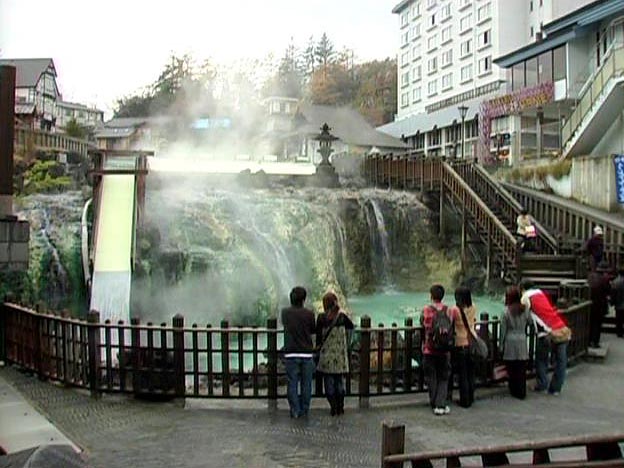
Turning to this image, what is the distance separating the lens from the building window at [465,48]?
53000mm

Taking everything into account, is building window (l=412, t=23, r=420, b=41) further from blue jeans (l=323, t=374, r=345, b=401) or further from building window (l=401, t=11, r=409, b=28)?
blue jeans (l=323, t=374, r=345, b=401)

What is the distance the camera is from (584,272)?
1889 centimetres

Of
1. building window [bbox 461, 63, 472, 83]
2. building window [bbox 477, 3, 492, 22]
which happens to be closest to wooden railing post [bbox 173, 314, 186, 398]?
building window [bbox 477, 3, 492, 22]

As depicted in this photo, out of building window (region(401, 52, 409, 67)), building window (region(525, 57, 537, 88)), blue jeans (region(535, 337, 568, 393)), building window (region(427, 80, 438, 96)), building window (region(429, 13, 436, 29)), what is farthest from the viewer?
building window (region(401, 52, 409, 67))

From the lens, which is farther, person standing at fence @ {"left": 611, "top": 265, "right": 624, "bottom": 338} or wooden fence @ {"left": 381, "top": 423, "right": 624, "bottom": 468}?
person standing at fence @ {"left": 611, "top": 265, "right": 624, "bottom": 338}

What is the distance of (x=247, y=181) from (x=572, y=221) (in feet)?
40.5

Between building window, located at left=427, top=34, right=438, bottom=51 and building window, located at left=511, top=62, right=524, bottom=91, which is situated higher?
building window, located at left=427, top=34, right=438, bottom=51

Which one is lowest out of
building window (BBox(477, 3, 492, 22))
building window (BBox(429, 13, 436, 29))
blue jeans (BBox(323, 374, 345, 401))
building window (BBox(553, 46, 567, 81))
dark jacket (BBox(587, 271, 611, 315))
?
blue jeans (BBox(323, 374, 345, 401))

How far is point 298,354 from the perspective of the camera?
790 centimetres

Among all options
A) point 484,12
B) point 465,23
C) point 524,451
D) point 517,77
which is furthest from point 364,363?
point 465,23

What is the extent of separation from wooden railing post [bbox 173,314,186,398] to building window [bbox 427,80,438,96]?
5382cm

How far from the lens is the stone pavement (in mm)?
6652

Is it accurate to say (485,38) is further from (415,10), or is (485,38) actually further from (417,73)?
(415,10)

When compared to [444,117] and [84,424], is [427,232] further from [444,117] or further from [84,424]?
[444,117]
